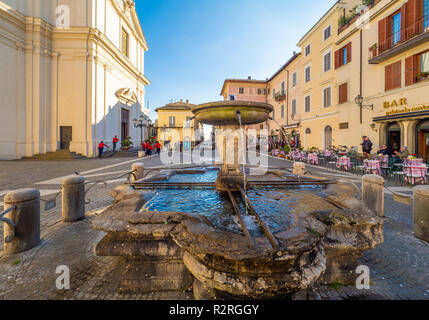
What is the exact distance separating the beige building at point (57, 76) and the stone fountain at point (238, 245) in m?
17.3

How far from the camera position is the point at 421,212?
3037 millimetres

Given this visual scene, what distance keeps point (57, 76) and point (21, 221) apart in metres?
19.1

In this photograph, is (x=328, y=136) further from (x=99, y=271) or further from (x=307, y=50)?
(x=99, y=271)

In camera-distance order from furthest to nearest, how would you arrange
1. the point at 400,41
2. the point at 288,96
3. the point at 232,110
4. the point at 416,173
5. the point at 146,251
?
the point at 288,96 → the point at 400,41 → the point at 416,173 → the point at 232,110 → the point at 146,251

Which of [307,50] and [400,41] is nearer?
[400,41]

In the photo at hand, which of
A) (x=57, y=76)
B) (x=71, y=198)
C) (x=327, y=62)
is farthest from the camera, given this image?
(x=327, y=62)

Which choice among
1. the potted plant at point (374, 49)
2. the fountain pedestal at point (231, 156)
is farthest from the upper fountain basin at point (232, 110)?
the potted plant at point (374, 49)

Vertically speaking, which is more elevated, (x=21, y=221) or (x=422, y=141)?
(x=422, y=141)

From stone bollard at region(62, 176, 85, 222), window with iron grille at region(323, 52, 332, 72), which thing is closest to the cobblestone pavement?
stone bollard at region(62, 176, 85, 222)

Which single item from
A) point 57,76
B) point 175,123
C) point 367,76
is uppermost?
point 175,123

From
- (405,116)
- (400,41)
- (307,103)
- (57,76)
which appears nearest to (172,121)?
(57,76)

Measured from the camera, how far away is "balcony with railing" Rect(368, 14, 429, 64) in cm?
1026

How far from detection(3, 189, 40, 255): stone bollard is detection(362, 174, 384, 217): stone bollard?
219 inches

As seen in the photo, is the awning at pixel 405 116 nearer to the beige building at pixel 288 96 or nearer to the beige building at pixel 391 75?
the beige building at pixel 391 75
